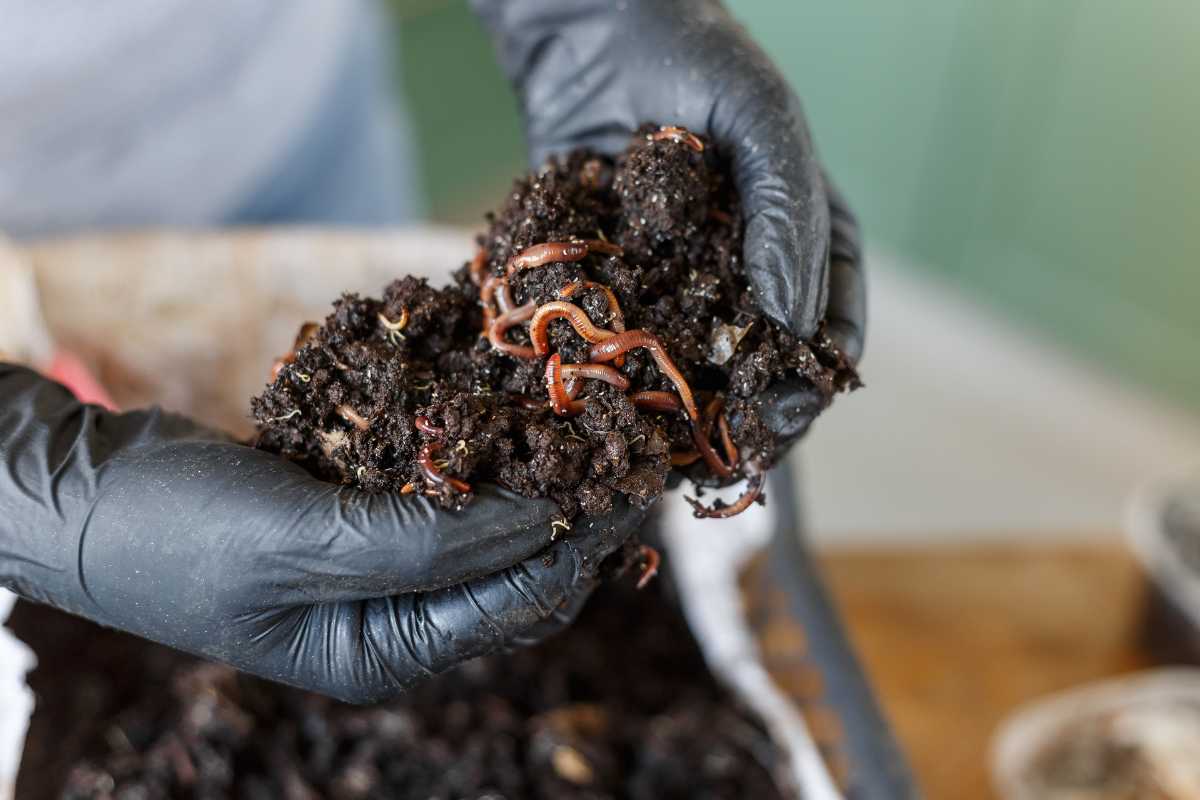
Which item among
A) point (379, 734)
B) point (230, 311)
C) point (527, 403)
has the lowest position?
point (379, 734)

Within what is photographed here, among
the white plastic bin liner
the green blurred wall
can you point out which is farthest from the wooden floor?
the green blurred wall

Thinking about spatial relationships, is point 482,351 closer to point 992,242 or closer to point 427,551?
point 427,551

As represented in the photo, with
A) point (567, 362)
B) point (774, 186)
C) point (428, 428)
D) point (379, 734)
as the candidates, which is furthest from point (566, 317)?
point (379, 734)

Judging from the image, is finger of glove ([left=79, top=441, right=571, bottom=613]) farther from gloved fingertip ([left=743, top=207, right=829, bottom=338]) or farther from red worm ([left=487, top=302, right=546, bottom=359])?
gloved fingertip ([left=743, top=207, right=829, bottom=338])

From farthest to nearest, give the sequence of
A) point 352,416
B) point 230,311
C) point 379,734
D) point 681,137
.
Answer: point 230,311 < point 379,734 < point 681,137 < point 352,416

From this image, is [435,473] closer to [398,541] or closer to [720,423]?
[398,541]
